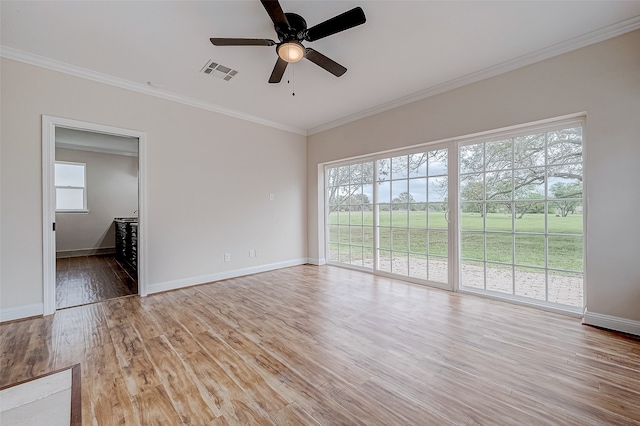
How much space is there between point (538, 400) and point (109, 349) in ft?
10.0

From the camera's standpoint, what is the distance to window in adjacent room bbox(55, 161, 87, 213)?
6059mm

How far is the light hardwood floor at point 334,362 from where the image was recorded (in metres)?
1.44

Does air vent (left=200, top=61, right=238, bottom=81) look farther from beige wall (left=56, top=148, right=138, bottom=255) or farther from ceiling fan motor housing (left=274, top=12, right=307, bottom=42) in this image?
beige wall (left=56, top=148, right=138, bottom=255)

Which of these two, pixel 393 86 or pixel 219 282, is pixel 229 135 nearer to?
pixel 219 282

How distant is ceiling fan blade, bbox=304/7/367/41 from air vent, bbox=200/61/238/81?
1313 millimetres

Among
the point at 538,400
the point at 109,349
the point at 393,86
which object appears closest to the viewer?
the point at 538,400

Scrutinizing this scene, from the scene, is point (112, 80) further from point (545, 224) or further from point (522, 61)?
point (545, 224)

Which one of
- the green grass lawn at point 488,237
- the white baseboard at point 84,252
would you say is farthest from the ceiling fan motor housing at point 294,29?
the white baseboard at point 84,252

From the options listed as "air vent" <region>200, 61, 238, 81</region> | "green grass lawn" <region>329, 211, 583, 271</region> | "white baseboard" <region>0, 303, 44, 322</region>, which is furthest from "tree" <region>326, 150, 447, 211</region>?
"white baseboard" <region>0, 303, 44, 322</region>

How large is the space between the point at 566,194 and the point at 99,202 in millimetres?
9018

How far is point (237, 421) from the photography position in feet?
4.50

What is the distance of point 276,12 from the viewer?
1.81m

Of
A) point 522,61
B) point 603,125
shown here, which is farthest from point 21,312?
point 603,125

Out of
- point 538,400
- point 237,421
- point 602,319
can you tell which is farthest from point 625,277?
point 237,421
